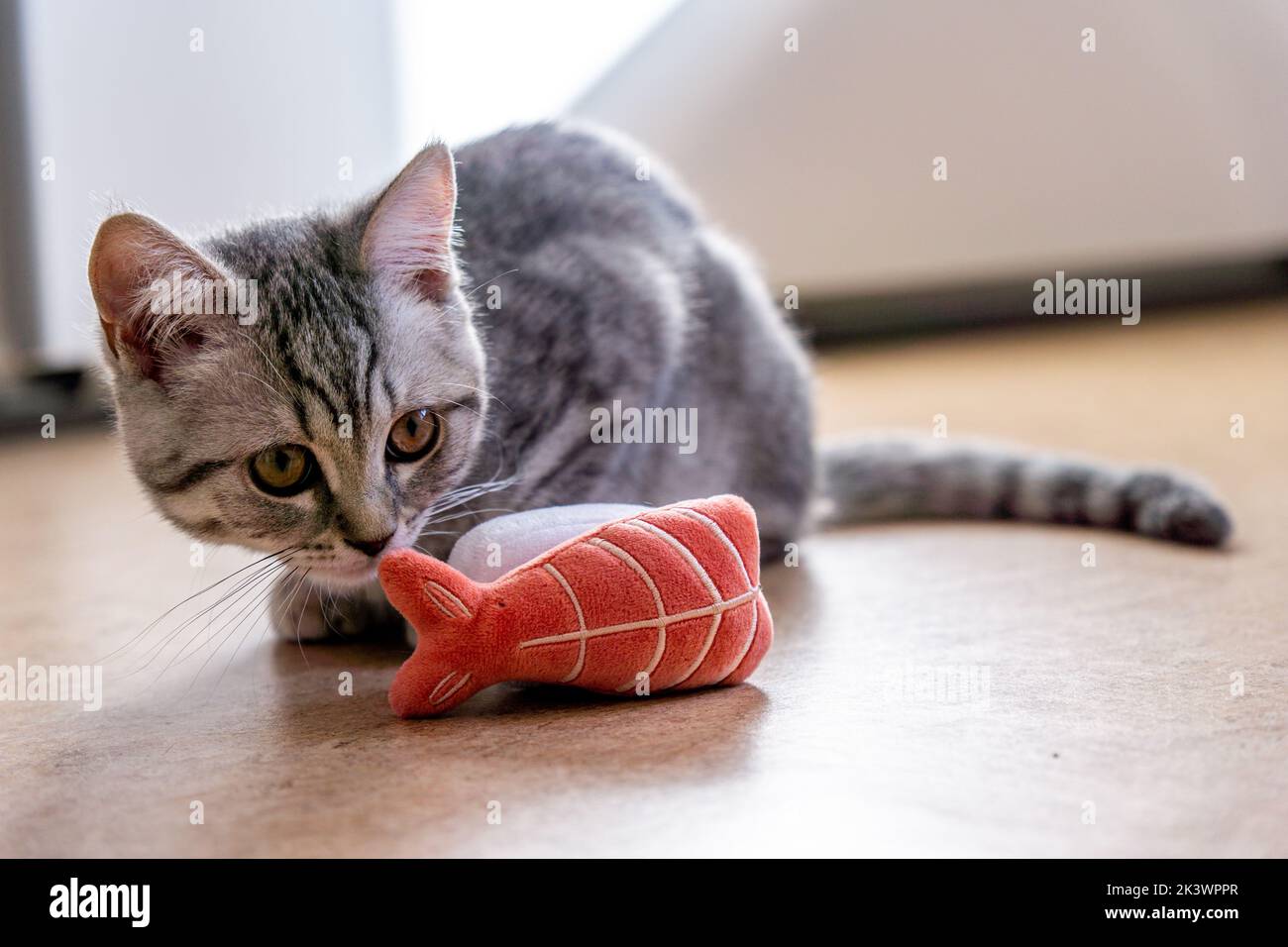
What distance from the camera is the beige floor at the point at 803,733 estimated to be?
115 cm

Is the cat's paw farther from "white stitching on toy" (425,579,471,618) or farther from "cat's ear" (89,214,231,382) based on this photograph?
"cat's ear" (89,214,231,382)

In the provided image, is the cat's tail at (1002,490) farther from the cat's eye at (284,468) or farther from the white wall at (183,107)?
the white wall at (183,107)

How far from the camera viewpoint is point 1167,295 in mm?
5551

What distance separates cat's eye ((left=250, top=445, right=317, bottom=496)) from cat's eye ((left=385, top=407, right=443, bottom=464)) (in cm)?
10

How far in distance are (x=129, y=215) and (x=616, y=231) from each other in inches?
34.5

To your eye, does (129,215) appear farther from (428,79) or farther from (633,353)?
(428,79)

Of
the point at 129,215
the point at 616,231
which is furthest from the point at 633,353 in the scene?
the point at 129,215

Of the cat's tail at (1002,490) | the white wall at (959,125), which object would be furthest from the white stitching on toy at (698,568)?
the white wall at (959,125)

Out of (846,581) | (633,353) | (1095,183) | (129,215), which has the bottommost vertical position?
(846,581)

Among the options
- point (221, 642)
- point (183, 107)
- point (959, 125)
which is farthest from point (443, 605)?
point (959, 125)

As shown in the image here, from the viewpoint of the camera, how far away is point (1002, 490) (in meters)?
2.41
